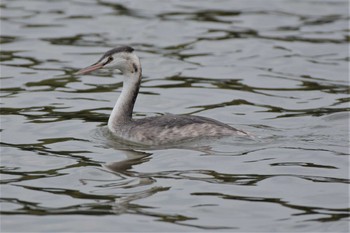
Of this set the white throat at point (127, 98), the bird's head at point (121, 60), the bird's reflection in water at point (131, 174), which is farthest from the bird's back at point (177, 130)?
the bird's head at point (121, 60)

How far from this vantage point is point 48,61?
17.1 metres

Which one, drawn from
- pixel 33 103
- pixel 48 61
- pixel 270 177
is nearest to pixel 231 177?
pixel 270 177

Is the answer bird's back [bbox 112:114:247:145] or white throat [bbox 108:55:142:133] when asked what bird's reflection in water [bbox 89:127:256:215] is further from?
white throat [bbox 108:55:142:133]

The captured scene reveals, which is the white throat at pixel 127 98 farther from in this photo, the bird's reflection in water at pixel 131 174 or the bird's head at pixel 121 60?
the bird's reflection in water at pixel 131 174

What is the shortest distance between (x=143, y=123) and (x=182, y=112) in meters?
1.91

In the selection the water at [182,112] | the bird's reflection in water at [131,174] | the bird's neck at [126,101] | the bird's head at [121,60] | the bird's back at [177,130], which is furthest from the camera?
the bird's neck at [126,101]

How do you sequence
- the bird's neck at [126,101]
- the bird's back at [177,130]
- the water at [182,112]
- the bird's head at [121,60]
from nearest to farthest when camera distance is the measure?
1. the water at [182,112]
2. the bird's back at [177,130]
3. the bird's head at [121,60]
4. the bird's neck at [126,101]

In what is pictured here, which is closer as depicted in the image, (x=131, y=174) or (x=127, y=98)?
(x=131, y=174)

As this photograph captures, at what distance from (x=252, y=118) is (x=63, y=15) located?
7.68 m

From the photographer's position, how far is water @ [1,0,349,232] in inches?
378

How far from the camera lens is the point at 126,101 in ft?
42.9

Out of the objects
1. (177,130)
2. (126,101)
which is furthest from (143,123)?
(126,101)

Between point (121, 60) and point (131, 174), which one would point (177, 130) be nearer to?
point (121, 60)

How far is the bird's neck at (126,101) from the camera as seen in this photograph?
1295 centimetres
